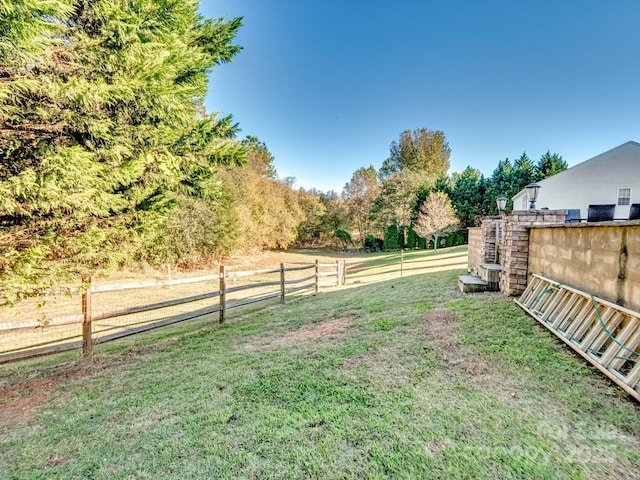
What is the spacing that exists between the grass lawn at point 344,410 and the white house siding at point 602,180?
1562 cm

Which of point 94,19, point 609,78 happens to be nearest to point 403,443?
point 94,19

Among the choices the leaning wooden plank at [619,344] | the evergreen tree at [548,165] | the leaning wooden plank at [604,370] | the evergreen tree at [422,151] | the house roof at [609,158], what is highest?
the evergreen tree at [422,151]

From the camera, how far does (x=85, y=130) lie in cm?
392

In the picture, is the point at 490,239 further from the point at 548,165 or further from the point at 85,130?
the point at 548,165

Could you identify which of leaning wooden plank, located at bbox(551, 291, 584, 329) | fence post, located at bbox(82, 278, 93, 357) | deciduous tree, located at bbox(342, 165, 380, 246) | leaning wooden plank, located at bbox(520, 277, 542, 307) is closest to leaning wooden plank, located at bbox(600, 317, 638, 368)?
leaning wooden plank, located at bbox(551, 291, 584, 329)

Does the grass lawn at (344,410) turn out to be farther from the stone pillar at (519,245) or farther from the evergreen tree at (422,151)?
the evergreen tree at (422,151)

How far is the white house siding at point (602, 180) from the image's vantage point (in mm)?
13587

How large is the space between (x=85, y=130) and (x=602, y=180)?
2076 centimetres

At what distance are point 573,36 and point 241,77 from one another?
637 inches

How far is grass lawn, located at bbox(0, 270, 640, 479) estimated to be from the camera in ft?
6.22

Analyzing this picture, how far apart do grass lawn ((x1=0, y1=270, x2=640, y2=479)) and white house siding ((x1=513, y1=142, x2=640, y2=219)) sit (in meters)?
15.6

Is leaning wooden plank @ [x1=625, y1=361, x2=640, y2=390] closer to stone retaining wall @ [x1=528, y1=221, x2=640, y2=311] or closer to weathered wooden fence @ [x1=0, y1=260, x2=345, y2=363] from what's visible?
stone retaining wall @ [x1=528, y1=221, x2=640, y2=311]

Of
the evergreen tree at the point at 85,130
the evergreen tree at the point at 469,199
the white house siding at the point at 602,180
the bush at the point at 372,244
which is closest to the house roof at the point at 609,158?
the white house siding at the point at 602,180

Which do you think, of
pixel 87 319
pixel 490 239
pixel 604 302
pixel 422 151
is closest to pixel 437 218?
pixel 490 239
